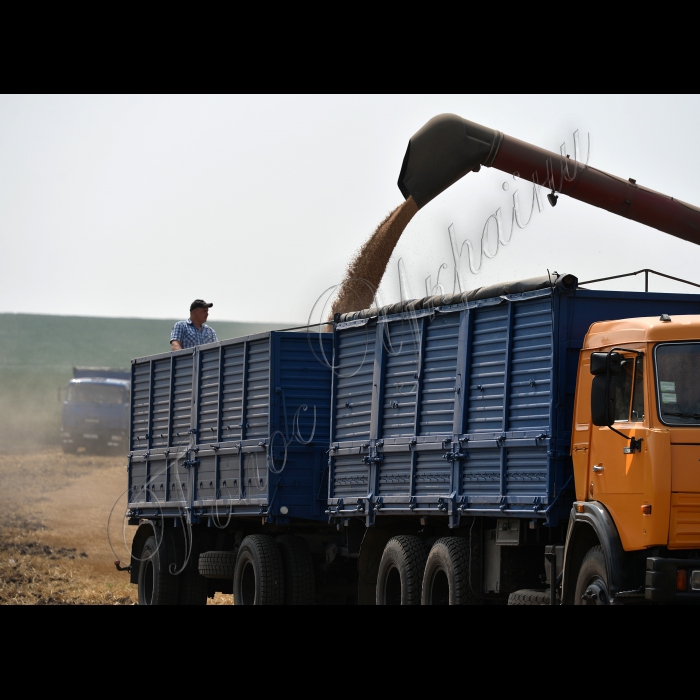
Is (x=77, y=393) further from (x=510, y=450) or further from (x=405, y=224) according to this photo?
(x=510, y=450)

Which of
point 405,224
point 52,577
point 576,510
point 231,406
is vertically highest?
point 405,224

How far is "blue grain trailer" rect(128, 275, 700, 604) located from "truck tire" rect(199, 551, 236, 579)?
0.06ft

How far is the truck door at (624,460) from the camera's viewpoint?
30.2ft

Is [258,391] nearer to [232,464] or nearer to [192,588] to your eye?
[232,464]

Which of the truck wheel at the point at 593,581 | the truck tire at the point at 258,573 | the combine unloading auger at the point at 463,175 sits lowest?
the truck tire at the point at 258,573

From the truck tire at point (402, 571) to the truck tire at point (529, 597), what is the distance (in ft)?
4.45

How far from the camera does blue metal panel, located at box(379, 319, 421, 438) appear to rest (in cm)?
1238

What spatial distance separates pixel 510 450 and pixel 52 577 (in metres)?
11.5

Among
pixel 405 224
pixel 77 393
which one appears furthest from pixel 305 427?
pixel 77 393

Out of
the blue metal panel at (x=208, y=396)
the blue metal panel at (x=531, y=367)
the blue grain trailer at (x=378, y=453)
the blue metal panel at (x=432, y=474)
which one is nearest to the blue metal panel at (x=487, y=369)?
the blue grain trailer at (x=378, y=453)

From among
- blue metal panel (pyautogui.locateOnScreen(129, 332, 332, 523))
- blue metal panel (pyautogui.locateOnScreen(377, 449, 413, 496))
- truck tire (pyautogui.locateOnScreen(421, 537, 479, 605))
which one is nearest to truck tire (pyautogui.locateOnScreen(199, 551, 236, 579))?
blue metal panel (pyautogui.locateOnScreen(129, 332, 332, 523))

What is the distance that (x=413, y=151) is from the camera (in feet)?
50.7

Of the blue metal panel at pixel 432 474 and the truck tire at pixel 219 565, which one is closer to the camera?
the blue metal panel at pixel 432 474

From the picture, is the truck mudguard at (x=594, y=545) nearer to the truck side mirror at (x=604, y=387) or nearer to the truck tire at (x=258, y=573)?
the truck side mirror at (x=604, y=387)
